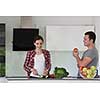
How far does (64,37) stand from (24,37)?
515 millimetres

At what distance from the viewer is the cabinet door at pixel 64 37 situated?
3992 millimetres

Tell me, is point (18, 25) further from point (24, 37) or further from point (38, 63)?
point (38, 63)

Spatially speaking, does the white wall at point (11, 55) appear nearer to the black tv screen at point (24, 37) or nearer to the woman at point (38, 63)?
the black tv screen at point (24, 37)

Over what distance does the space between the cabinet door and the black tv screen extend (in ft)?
0.75

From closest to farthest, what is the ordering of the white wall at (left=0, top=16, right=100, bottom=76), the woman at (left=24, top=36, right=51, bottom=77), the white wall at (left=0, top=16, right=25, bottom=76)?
the woman at (left=24, top=36, right=51, bottom=77) → the white wall at (left=0, top=16, right=100, bottom=76) → the white wall at (left=0, top=16, right=25, bottom=76)

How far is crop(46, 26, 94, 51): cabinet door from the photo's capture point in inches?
157

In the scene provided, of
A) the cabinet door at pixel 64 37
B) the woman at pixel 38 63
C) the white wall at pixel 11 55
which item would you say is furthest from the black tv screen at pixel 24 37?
the woman at pixel 38 63

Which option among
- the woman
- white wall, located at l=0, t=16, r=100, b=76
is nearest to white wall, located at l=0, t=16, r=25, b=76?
white wall, located at l=0, t=16, r=100, b=76

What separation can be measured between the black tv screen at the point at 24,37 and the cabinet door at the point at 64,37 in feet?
0.75

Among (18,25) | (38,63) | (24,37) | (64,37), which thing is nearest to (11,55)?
(24,37)

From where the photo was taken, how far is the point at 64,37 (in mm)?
4109

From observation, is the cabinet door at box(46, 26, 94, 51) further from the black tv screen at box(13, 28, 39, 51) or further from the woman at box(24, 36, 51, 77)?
the woman at box(24, 36, 51, 77)
